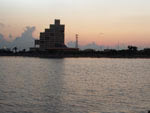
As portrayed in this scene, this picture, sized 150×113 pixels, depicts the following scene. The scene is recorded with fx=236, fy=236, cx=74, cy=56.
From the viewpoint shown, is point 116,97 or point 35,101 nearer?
point 35,101

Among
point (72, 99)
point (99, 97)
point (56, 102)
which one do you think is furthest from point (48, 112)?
point (99, 97)

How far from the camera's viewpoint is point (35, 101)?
20.9 metres

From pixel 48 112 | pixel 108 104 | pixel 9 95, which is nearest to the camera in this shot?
pixel 48 112

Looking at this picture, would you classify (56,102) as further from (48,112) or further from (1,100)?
(1,100)

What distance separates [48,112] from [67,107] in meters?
2.11

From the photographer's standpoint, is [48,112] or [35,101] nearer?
[48,112]

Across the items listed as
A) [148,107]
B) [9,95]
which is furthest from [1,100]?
[148,107]

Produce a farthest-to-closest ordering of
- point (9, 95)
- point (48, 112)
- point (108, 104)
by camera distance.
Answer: point (9, 95), point (108, 104), point (48, 112)

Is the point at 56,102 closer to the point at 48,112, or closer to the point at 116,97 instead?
the point at 48,112

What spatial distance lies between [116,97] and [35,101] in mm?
7908

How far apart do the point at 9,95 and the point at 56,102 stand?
19.0 ft

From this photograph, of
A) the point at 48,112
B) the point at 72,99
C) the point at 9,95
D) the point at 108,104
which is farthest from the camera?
the point at 9,95

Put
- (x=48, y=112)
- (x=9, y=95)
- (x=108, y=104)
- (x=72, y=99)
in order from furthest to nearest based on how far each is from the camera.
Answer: (x=9, y=95) < (x=72, y=99) < (x=108, y=104) < (x=48, y=112)

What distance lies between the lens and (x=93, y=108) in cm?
1856
